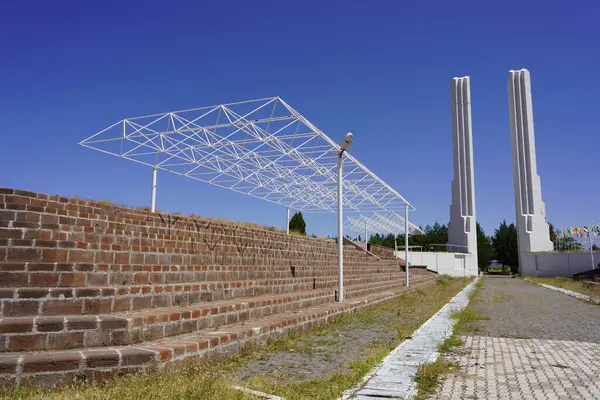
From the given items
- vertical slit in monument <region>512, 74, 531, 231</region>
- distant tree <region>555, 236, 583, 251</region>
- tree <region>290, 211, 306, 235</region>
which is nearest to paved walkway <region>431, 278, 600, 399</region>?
tree <region>290, 211, 306, 235</region>

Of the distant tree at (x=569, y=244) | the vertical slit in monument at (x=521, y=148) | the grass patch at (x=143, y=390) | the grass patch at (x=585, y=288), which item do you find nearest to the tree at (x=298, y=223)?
the grass patch at (x=585, y=288)

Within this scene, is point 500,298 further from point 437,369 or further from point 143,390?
point 143,390

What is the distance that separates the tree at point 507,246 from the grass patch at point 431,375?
207ft

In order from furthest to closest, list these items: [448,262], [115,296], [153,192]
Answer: [448,262], [153,192], [115,296]

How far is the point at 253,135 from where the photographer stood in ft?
44.1

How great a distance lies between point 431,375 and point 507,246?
2689 inches

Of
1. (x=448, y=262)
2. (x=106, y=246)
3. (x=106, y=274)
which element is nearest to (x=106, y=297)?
(x=106, y=274)

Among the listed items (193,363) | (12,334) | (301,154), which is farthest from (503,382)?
(301,154)

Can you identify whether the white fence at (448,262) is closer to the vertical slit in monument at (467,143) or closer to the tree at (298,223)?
the vertical slit in monument at (467,143)

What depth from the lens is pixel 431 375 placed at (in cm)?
455

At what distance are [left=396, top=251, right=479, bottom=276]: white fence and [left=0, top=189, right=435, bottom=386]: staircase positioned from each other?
33.5 m

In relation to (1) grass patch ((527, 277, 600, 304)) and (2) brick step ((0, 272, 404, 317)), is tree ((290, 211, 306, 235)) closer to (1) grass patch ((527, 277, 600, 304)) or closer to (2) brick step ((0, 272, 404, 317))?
(1) grass patch ((527, 277, 600, 304))

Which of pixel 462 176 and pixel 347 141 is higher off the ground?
pixel 462 176

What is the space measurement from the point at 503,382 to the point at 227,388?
9.33 feet
